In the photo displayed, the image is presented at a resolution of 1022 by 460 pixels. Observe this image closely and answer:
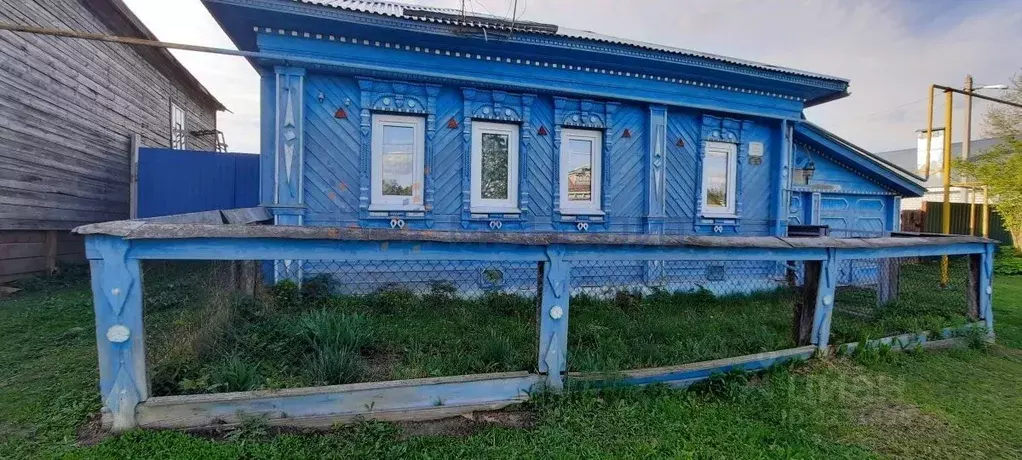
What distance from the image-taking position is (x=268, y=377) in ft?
9.51

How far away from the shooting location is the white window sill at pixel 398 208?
5977mm

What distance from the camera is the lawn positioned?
2346 mm

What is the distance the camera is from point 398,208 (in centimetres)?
609

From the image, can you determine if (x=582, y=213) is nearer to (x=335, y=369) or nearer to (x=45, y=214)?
(x=335, y=369)

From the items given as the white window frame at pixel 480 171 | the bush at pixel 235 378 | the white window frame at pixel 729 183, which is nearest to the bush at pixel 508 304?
the white window frame at pixel 480 171

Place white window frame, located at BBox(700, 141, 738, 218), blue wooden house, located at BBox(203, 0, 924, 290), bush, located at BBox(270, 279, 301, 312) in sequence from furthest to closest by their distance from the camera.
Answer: white window frame, located at BBox(700, 141, 738, 218)
blue wooden house, located at BBox(203, 0, 924, 290)
bush, located at BBox(270, 279, 301, 312)

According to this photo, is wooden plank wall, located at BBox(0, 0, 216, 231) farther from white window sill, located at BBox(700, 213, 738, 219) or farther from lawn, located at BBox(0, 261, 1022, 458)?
white window sill, located at BBox(700, 213, 738, 219)

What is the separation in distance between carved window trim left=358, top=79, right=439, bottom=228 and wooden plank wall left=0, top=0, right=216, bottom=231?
16.5 ft

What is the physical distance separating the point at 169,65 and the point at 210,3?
8.97 meters

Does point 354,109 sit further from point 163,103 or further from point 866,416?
point 163,103

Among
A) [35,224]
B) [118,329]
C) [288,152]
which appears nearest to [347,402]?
[118,329]

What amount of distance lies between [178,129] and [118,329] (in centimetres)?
1359

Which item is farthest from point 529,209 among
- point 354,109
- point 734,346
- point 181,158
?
point 181,158

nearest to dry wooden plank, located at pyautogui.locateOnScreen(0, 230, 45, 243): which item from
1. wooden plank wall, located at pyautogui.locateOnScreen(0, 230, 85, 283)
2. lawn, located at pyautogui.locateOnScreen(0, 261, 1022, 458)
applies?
wooden plank wall, located at pyautogui.locateOnScreen(0, 230, 85, 283)
